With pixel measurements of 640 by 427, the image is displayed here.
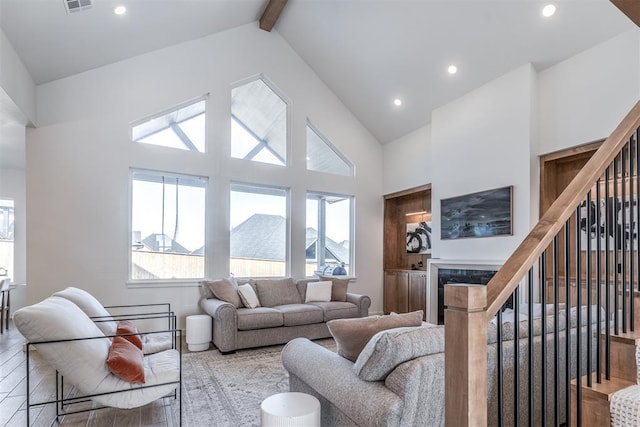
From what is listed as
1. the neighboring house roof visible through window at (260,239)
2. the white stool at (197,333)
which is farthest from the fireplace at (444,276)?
the white stool at (197,333)

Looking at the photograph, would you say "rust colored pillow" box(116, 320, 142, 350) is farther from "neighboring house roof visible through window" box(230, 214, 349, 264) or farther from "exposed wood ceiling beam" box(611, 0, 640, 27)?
"exposed wood ceiling beam" box(611, 0, 640, 27)

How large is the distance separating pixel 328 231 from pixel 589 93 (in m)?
4.14

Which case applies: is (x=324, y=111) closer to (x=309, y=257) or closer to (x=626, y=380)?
(x=309, y=257)

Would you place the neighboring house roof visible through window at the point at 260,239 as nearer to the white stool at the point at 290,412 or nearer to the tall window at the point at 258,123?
the tall window at the point at 258,123

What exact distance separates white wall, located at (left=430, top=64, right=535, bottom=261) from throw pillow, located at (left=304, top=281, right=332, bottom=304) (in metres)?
1.76

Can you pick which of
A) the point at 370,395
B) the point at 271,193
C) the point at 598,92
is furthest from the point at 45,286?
the point at 598,92

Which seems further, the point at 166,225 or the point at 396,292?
the point at 396,292

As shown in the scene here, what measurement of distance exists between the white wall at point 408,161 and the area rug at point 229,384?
11.9 ft

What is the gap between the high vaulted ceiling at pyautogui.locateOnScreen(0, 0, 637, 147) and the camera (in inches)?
153

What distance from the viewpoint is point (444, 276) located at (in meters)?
5.57

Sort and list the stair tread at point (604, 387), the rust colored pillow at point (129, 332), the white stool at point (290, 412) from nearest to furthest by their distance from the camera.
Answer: the stair tread at point (604, 387) < the white stool at point (290, 412) < the rust colored pillow at point (129, 332)

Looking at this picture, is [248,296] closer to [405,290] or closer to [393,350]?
[405,290]

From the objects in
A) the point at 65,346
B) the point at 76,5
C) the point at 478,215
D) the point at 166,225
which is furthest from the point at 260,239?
the point at 65,346

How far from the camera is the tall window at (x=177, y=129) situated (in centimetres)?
520
